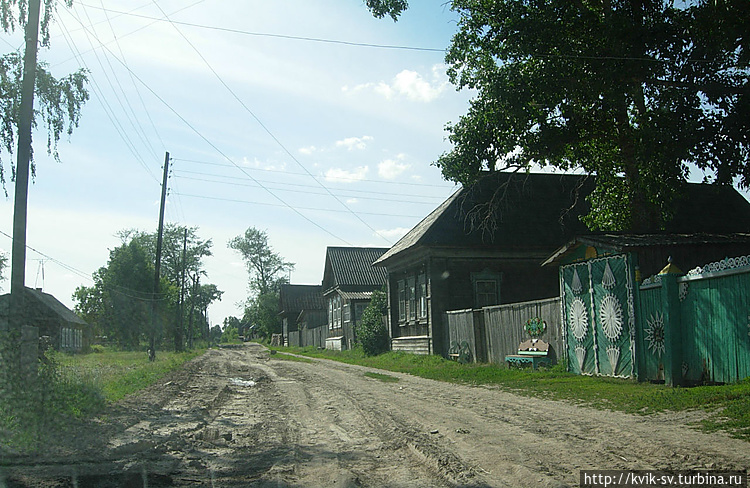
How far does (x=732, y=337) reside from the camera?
35.0 feet

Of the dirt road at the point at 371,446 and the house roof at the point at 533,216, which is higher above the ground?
the house roof at the point at 533,216

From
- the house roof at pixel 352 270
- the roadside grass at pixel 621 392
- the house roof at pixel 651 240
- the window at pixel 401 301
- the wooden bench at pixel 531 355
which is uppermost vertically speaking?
the house roof at pixel 352 270

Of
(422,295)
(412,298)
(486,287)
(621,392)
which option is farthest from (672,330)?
(412,298)

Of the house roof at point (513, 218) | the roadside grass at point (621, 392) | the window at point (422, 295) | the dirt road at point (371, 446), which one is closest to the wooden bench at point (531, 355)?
the roadside grass at point (621, 392)

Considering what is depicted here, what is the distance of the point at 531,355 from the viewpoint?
17.7 metres

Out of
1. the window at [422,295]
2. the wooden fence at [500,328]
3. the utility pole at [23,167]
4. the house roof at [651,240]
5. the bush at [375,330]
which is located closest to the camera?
the utility pole at [23,167]

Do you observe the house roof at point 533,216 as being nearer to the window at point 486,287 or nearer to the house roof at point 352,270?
the window at point 486,287

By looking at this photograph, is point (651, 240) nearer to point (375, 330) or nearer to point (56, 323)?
point (375, 330)

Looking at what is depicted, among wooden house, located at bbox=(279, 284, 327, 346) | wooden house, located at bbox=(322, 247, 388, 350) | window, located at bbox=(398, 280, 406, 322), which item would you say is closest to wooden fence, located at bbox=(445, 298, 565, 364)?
window, located at bbox=(398, 280, 406, 322)

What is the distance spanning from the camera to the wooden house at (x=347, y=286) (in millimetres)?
40906

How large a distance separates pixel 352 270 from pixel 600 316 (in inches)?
1336

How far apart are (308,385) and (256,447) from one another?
8.14 meters

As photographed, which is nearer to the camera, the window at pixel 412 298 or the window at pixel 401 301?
the window at pixel 412 298

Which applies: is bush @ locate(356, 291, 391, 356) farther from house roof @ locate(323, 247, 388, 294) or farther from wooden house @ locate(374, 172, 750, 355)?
house roof @ locate(323, 247, 388, 294)
